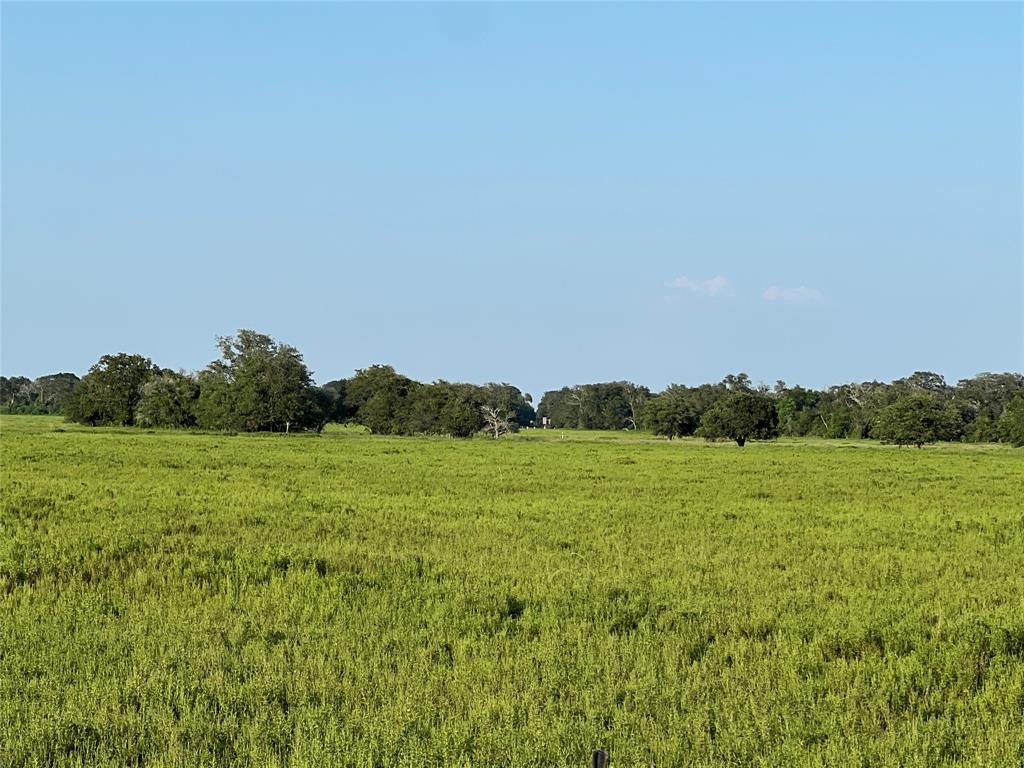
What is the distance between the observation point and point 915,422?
262 ft

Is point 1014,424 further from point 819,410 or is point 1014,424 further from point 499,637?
point 499,637

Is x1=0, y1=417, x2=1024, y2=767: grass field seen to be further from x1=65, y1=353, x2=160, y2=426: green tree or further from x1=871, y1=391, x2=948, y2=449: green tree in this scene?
x1=65, y1=353, x2=160, y2=426: green tree

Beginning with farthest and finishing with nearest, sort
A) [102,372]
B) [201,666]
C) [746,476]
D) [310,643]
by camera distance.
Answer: [102,372] < [746,476] < [310,643] < [201,666]

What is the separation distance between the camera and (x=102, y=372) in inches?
3871

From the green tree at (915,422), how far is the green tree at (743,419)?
9.80m

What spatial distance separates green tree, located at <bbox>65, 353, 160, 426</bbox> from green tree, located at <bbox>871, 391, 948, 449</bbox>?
74563 mm

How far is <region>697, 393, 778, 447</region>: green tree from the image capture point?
84.9 metres

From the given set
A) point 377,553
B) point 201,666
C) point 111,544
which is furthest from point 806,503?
point 201,666

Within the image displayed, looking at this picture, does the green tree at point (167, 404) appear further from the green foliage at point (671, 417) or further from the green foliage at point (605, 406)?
the green foliage at point (605, 406)

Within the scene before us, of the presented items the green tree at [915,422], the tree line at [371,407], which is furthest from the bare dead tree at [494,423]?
the green tree at [915,422]

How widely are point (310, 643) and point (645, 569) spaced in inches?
239

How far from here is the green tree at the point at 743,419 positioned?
278ft

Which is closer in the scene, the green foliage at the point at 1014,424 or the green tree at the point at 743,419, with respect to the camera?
the green foliage at the point at 1014,424

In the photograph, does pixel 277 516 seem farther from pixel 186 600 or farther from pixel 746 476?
pixel 746 476
